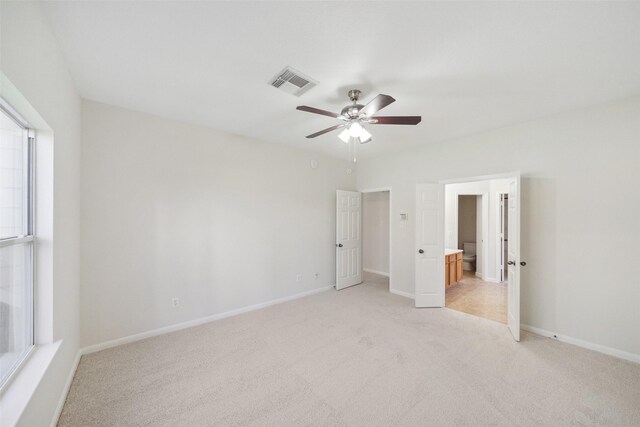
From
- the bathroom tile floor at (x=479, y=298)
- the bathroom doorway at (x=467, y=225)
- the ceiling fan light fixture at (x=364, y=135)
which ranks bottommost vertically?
the bathroom tile floor at (x=479, y=298)

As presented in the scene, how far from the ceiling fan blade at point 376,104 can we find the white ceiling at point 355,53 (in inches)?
11.1

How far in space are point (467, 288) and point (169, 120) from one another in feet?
19.6

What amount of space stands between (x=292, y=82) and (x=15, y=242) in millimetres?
2253

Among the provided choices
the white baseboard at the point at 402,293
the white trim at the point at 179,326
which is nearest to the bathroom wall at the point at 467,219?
the white baseboard at the point at 402,293

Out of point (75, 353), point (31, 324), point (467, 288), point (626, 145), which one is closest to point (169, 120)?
point (31, 324)

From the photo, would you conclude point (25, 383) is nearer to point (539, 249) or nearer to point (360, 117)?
point (360, 117)

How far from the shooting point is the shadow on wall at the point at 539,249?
3.06 metres

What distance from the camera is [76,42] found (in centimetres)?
180

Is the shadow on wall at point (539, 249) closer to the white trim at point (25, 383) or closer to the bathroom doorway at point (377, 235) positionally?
the bathroom doorway at point (377, 235)

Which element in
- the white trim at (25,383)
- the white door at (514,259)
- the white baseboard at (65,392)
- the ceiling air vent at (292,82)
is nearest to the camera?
the white trim at (25,383)

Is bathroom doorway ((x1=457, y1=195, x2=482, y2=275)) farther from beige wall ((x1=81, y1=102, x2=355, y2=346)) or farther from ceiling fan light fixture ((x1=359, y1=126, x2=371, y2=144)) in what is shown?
ceiling fan light fixture ((x1=359, y1=126, x2=371, y2=144))

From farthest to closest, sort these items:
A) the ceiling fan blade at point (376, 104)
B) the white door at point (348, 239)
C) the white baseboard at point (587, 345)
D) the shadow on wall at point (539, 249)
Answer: the white door at point (348, 239)
the shadow on wall at point (539, 249)
the white baseboard at point (587, 345)
the ceiling fan blade at point (376, 104)

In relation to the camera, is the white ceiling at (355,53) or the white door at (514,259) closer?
the white ceiling at (355,53)

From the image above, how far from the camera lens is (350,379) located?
2260 mm
